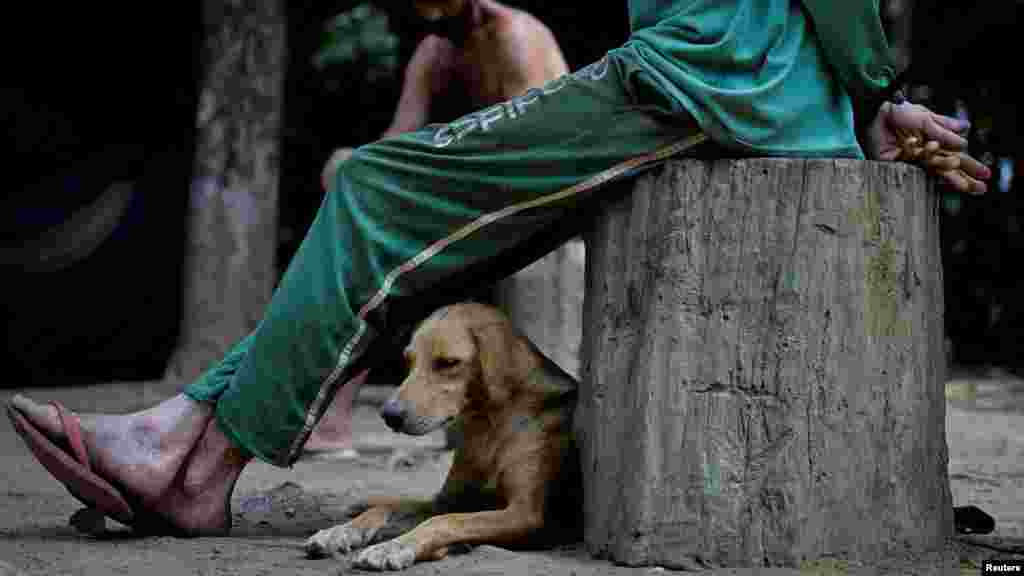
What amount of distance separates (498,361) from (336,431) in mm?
2490

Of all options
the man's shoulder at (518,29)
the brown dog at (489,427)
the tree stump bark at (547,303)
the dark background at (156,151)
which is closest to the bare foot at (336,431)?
the tree stump bark at (547,303)

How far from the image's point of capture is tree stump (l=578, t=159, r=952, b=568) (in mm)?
3273

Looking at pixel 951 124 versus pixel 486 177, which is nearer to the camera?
pixel 486 177

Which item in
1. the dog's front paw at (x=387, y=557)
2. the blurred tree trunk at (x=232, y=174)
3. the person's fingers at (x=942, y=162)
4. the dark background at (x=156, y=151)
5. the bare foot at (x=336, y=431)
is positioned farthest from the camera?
the dark background at (x=156, y=151)

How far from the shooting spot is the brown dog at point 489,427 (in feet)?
11.6

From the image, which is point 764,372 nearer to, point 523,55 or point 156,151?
point 523,55

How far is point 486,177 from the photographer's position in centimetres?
347

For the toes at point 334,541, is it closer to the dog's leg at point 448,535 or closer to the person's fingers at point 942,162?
the dog's leg at point 448,535

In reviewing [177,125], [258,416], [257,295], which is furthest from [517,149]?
[177,125]

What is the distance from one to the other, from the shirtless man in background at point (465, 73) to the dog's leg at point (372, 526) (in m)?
2.13

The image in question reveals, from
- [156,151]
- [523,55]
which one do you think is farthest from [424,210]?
[156,151]

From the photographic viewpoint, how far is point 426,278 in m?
3.50

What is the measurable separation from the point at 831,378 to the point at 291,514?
165 centimetres

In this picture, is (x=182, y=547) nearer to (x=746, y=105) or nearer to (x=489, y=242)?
(x=489, y=242)
